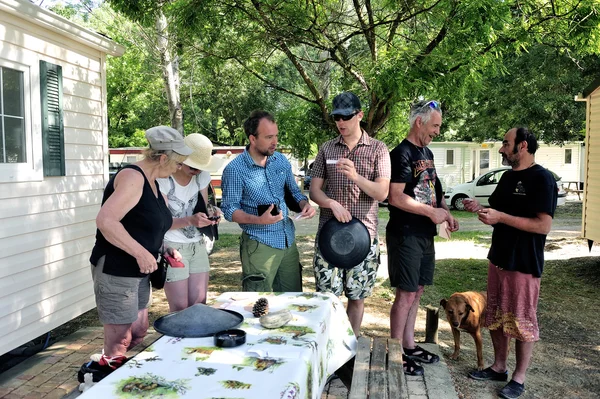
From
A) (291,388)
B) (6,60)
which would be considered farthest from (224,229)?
(291,388)

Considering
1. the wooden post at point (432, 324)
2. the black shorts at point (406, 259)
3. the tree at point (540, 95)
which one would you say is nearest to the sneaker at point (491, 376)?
the wooden post at point (432, 324)

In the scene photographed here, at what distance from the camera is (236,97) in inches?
1014

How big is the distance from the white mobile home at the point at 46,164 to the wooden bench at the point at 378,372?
2920 millimetres

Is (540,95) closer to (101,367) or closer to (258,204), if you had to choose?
(258,204)

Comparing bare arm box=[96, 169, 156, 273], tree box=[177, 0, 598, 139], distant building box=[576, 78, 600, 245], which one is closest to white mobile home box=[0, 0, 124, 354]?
tree box=[177, 0, 598, 139]

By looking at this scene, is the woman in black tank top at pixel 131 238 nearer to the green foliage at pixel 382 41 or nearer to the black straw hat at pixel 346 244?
the black straw hat at pixel 346 244

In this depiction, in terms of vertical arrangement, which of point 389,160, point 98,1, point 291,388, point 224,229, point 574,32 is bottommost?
point 224,229

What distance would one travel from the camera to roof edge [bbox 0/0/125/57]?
418cm

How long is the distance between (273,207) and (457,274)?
18.8 feet

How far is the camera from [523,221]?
3459 millimetres

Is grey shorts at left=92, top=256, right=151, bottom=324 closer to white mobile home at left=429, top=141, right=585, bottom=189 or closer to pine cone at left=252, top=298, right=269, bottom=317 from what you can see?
pine cone at left=252, top=298, right=269, bottom=317

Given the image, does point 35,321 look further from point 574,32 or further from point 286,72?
point 286,72

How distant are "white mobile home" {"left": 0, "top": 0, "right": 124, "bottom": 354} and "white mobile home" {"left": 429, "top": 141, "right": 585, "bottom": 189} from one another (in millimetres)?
22762

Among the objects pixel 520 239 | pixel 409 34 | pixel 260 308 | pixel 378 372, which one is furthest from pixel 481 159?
pixel 260 308
